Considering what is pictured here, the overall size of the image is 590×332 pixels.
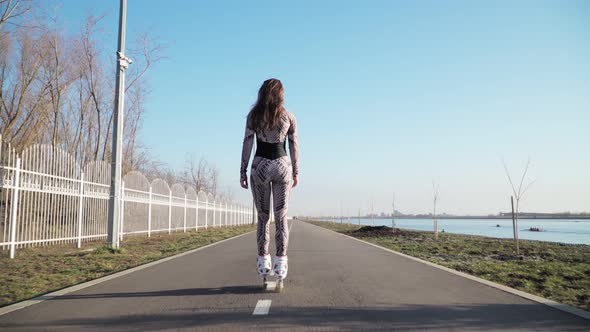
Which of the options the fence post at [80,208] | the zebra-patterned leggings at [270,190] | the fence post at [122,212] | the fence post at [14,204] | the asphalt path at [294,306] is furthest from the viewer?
the fence post at [122,212]

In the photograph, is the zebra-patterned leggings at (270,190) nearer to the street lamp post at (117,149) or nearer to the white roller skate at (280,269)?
the white roller skate at (280,269)

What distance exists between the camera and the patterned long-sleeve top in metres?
4.94

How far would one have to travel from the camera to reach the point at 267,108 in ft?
16.1

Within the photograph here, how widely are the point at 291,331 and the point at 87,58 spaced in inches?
939

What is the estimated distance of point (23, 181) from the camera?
9422 millimetres

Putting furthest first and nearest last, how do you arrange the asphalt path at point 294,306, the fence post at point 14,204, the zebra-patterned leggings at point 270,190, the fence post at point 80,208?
1. the fence post at point 80,208
2. the fence post at point 14,204
3. the zebra-patterned leggings at point 270,190
4. the asphalt path at point 294,306

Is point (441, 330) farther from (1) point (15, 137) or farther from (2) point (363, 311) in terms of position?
(1) point (15, 137)

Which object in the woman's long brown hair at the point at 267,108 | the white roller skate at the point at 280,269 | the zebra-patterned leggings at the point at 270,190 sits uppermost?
the woman's long brown hair at the point at 267,108

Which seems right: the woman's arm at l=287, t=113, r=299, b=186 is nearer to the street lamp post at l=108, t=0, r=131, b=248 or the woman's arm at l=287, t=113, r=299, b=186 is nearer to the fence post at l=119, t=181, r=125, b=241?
the street lamp post at l=108, t=0, r=131, b=248

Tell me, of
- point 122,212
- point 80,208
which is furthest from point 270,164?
point 122,212

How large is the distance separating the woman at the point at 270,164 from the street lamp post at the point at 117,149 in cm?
712

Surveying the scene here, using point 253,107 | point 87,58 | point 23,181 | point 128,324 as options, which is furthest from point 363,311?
point 87,58

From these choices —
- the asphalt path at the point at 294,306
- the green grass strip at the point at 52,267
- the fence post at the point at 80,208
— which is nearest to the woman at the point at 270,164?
the asphalt path at the point at 294,306

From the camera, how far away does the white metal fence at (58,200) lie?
9.08m
